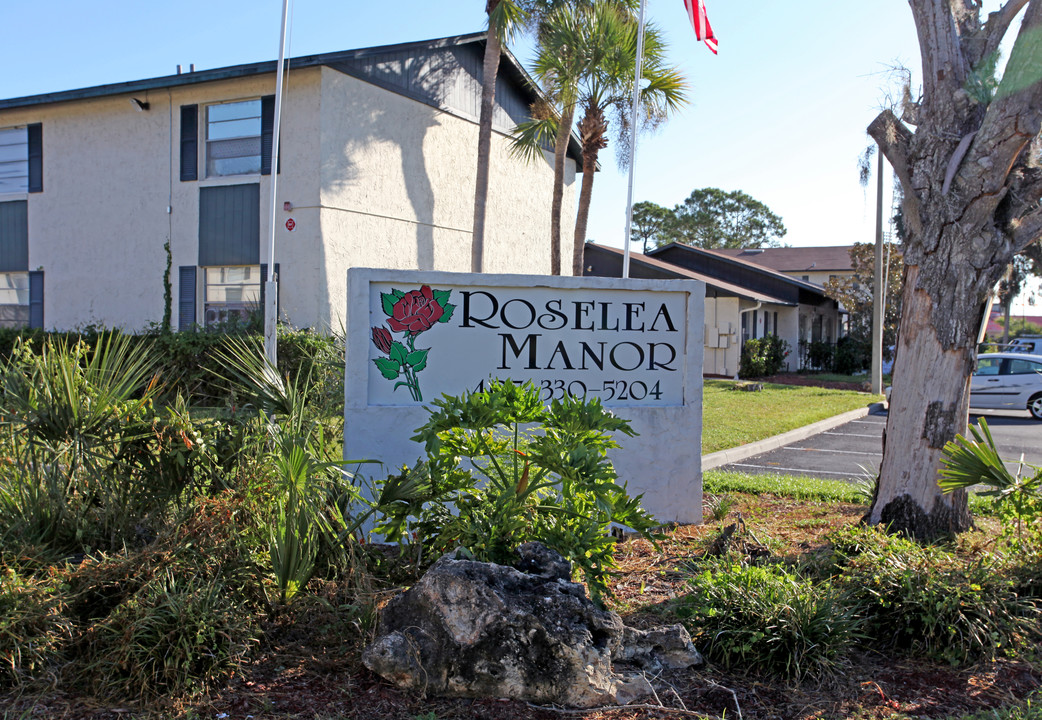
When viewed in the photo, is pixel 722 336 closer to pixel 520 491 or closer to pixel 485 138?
pixel 485 138

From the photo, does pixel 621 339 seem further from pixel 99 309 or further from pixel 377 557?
pixel 99 309

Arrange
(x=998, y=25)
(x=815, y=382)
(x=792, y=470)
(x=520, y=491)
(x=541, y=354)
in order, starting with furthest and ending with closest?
1. (x=815, y=382)
2. (x=792, y=470)
3. (x=541, y=354)
4. (x=998, y=25)
5. (x=520, y=491)

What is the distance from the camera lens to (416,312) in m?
6.12

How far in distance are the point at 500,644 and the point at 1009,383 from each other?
17899 millimetres

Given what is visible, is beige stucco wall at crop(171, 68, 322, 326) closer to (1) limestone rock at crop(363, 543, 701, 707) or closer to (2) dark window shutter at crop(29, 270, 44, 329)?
(2) dark window shutter at crop(29, 270, 44, 329)

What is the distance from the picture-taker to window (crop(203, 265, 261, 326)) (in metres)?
16.2

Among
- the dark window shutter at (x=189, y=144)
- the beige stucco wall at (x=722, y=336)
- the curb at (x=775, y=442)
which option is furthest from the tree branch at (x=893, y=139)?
the beige stucco wall at (x=722, y=336)

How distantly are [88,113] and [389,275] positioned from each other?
14775 millimetres

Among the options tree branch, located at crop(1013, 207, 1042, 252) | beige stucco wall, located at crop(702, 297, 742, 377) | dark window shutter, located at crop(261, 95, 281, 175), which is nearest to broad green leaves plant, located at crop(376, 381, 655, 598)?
tree branch, located at crop(1013, 207, 1042, 252)

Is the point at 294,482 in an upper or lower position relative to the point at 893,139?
lower

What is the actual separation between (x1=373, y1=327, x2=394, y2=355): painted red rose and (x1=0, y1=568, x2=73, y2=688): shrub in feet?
9.06

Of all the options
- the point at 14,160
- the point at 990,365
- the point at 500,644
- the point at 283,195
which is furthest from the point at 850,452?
the point at 14,160

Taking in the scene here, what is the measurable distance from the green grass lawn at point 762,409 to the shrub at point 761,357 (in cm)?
297

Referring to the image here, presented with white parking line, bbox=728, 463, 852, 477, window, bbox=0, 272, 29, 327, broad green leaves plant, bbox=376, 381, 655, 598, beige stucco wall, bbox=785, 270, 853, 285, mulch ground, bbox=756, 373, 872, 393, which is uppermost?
beige stucco wall, bbox=785, 270, 853, 285
